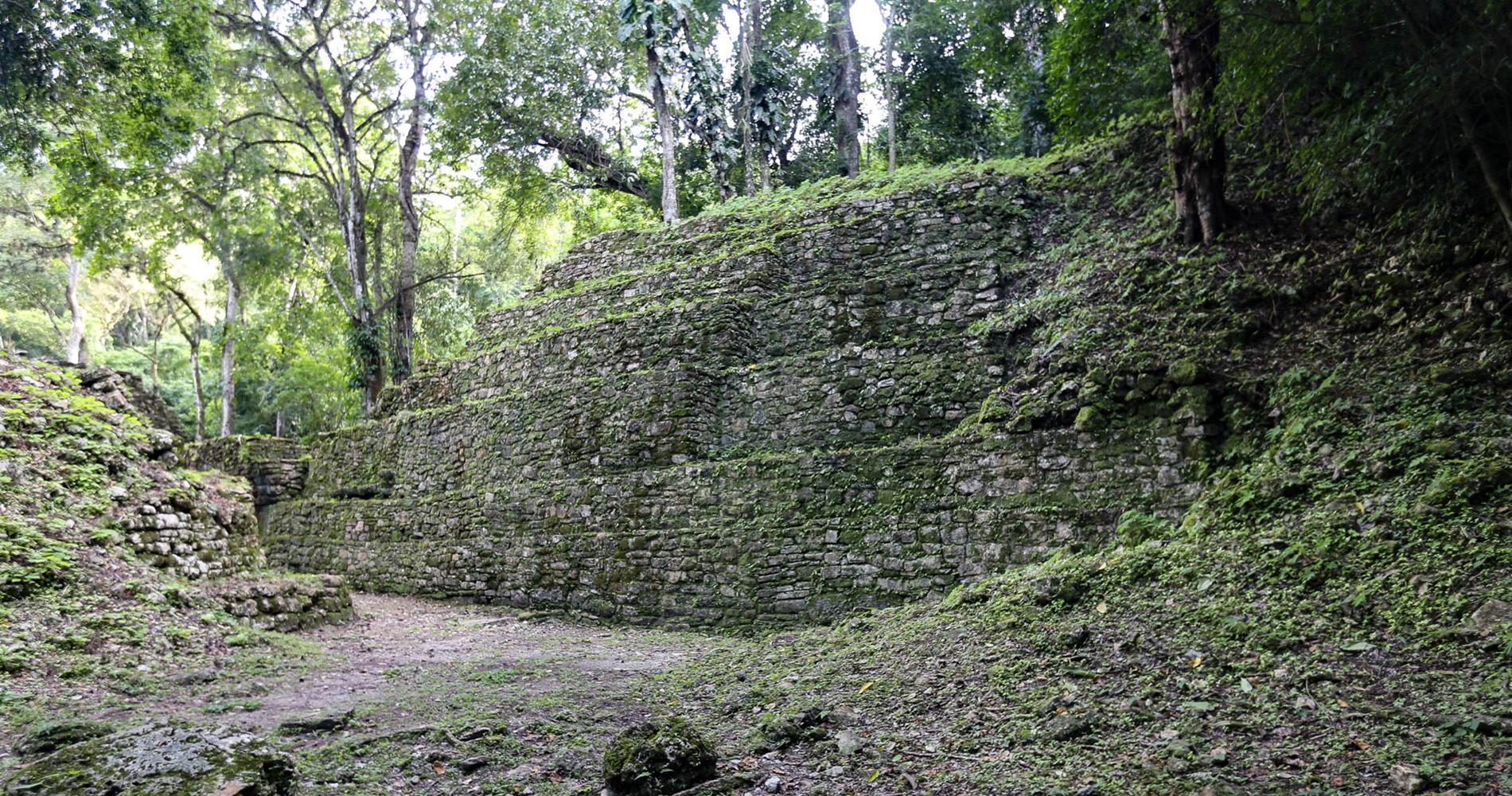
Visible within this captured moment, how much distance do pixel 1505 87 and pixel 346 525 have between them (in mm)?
15395

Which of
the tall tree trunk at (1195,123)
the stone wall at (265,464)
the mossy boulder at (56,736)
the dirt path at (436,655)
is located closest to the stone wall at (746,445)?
the dirt path at (436,655)

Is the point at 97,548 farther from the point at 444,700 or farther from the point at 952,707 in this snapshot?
the point at 952,707

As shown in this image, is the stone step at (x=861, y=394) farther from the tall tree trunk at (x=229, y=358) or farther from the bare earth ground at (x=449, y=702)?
the tall tree trunk at (x=229, y=358)

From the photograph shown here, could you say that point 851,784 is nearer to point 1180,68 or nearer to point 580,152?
point 1180,68

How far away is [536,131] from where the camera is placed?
66.6ft

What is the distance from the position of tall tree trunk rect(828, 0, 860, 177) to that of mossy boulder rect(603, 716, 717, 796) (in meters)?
17.6

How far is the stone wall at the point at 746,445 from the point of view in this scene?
7.82 metres

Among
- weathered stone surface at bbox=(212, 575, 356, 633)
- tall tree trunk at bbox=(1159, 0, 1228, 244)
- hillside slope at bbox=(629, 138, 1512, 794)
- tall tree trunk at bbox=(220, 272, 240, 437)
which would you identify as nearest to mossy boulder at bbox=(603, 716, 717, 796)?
hillside slope at bbox=(629, 138, 1512, 794)

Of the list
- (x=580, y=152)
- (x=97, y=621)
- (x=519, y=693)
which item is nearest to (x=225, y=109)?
(x=580, y=152)

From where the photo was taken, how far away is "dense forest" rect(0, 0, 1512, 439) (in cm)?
621

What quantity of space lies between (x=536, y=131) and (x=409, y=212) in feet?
11.9

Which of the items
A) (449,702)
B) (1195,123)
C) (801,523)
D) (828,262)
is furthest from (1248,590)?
(828,262)

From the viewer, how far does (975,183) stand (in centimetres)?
1216

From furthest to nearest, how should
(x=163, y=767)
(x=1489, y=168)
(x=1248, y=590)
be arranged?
(x=1489, y=168), (x=1248, y=590), (x=163, y=767)
